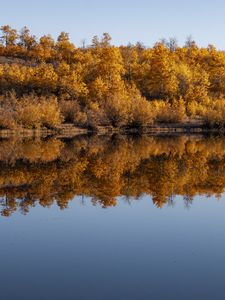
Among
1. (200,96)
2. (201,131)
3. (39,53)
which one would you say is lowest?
(201,131)

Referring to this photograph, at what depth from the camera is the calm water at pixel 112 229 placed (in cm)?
931

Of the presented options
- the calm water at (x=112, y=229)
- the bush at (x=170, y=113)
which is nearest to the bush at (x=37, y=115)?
the bush at (x=170, y=113)

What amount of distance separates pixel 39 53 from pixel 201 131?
41.7m

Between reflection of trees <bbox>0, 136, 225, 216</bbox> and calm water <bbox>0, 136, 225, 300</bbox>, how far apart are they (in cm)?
6

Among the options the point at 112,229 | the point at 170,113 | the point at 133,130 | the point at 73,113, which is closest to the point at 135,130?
the point at 133,130

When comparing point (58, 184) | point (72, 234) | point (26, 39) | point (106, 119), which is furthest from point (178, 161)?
point (26, 39)

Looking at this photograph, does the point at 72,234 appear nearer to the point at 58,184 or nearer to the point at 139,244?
the point at 139,244

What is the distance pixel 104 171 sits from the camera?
2422 cm

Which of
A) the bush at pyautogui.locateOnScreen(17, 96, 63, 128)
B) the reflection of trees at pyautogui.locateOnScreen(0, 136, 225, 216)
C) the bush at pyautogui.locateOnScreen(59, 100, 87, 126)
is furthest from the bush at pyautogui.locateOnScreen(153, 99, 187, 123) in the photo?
the reflection of trees at pyautogui.locateOnScreen(0, 136, 225, 216)

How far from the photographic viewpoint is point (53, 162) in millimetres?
27531

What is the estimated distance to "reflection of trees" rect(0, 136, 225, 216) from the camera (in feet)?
60.1

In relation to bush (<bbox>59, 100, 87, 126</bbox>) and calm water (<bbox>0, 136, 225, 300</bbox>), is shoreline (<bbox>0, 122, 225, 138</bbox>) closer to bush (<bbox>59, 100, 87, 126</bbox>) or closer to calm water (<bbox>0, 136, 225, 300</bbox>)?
bush (<bbox>59, 100, 87, 126</bbox>)

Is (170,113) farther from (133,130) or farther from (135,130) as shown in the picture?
(133,130)

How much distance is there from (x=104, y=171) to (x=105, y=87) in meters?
37.6
